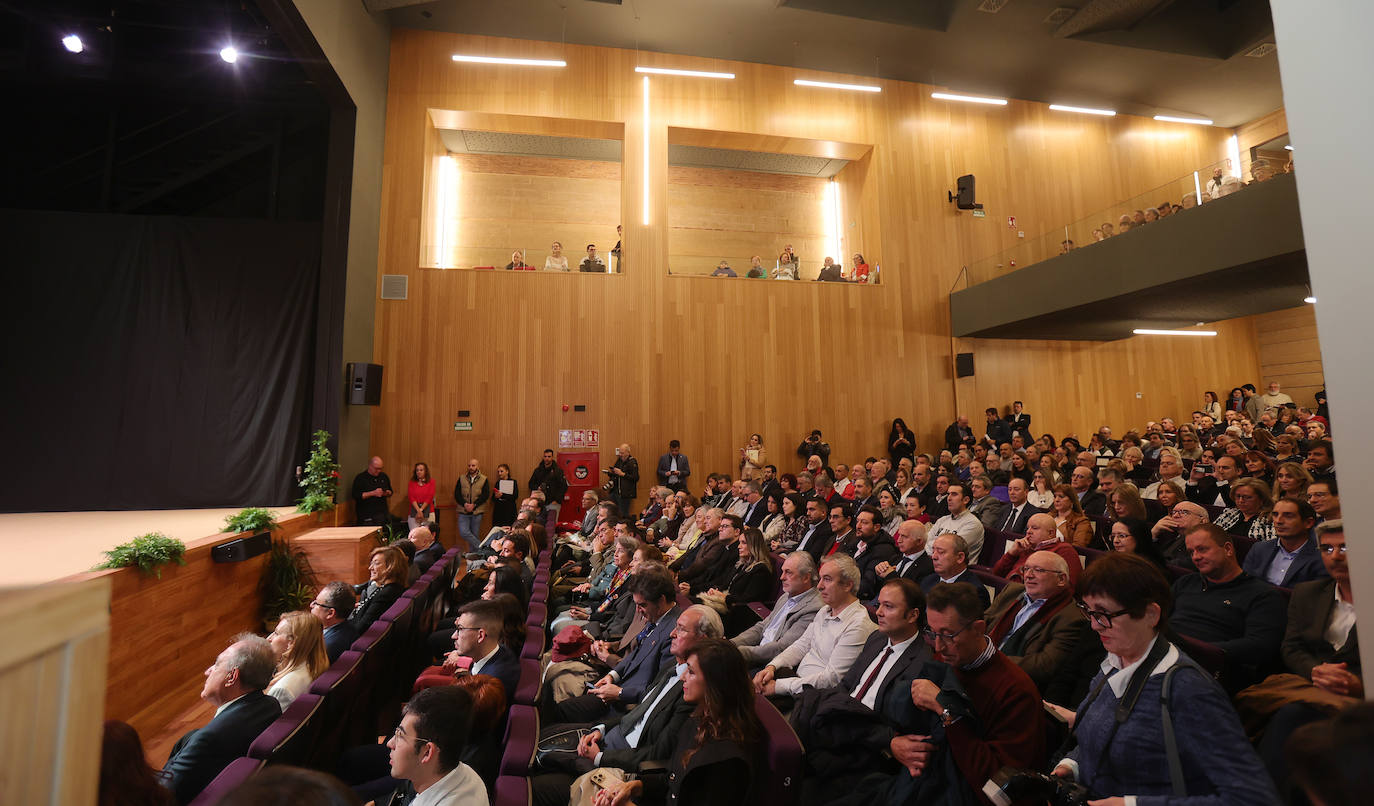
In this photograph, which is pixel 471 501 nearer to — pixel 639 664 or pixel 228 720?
pixel 639 664

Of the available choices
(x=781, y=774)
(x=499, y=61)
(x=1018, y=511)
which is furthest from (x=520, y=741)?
(x=499, y=61)

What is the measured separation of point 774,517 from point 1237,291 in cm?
539

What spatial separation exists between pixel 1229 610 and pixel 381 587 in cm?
383

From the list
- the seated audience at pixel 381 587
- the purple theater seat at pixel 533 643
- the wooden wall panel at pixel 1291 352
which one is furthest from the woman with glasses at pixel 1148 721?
the wooden wall panel at pixel 1291 352

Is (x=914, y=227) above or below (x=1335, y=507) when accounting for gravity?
above

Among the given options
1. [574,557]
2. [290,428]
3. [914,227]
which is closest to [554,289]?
[290,428]

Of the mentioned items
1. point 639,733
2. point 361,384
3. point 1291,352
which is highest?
point 1291,352

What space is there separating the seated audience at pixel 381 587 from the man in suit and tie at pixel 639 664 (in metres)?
1.16

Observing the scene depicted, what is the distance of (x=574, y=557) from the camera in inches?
237

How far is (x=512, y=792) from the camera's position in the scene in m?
1.72

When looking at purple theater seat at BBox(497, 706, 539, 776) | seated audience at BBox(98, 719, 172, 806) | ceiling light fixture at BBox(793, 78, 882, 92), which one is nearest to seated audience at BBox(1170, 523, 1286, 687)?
purple theater seat at BBox(497, 706, 539, 776)

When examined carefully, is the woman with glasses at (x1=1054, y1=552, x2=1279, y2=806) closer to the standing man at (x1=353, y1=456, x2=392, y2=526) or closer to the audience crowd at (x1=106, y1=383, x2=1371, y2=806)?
the audience crowd at (x1=106, y1=383, x2=1371, y2=806)

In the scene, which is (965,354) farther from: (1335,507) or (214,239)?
(214,239)

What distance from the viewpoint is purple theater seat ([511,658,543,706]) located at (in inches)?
89.1
